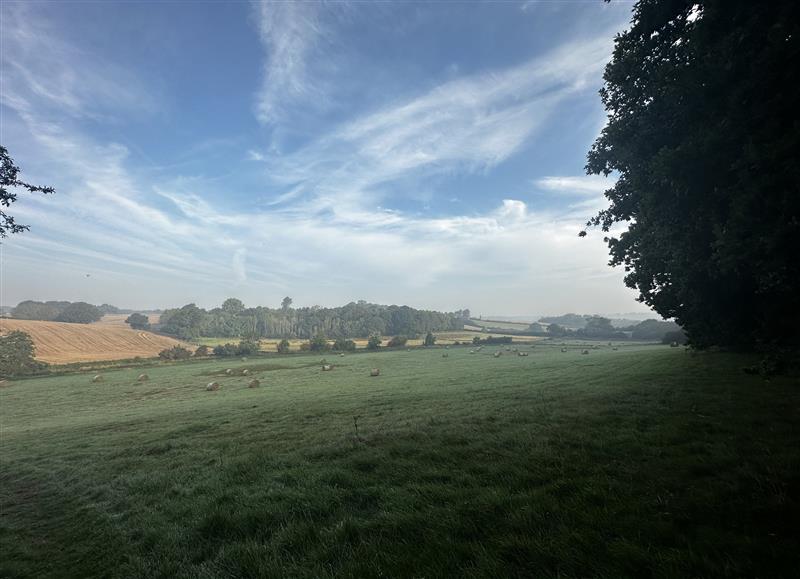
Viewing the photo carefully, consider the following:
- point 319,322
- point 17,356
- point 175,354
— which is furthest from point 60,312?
point 17,356

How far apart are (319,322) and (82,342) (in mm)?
85261

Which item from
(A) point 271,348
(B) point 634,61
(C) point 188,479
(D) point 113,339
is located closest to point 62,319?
(D) point 113,339

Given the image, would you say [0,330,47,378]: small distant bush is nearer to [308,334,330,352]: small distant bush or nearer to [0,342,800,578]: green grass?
[308,334,330,352]: small distant bush

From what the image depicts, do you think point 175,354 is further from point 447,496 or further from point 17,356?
point 447,496

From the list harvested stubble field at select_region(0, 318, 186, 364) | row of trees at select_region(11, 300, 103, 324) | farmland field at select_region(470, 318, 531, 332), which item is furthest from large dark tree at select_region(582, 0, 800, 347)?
row of trees at select_region(11, 300, 103, 324)

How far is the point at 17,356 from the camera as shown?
192 ft

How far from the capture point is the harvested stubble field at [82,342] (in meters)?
72.4

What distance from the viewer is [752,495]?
551cm

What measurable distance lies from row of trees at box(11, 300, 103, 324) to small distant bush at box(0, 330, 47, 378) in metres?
93.9

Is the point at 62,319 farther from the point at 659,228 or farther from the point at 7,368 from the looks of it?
the point at 659,228

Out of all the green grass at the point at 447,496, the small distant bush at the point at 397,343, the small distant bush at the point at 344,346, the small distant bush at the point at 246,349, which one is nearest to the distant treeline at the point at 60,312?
the small distant bush at the point at 246,349

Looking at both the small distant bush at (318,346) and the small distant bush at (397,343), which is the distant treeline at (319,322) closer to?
the small distant bush at (397,343)

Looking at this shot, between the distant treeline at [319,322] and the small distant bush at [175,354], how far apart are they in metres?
52.0

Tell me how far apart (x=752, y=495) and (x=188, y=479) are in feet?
40.0
